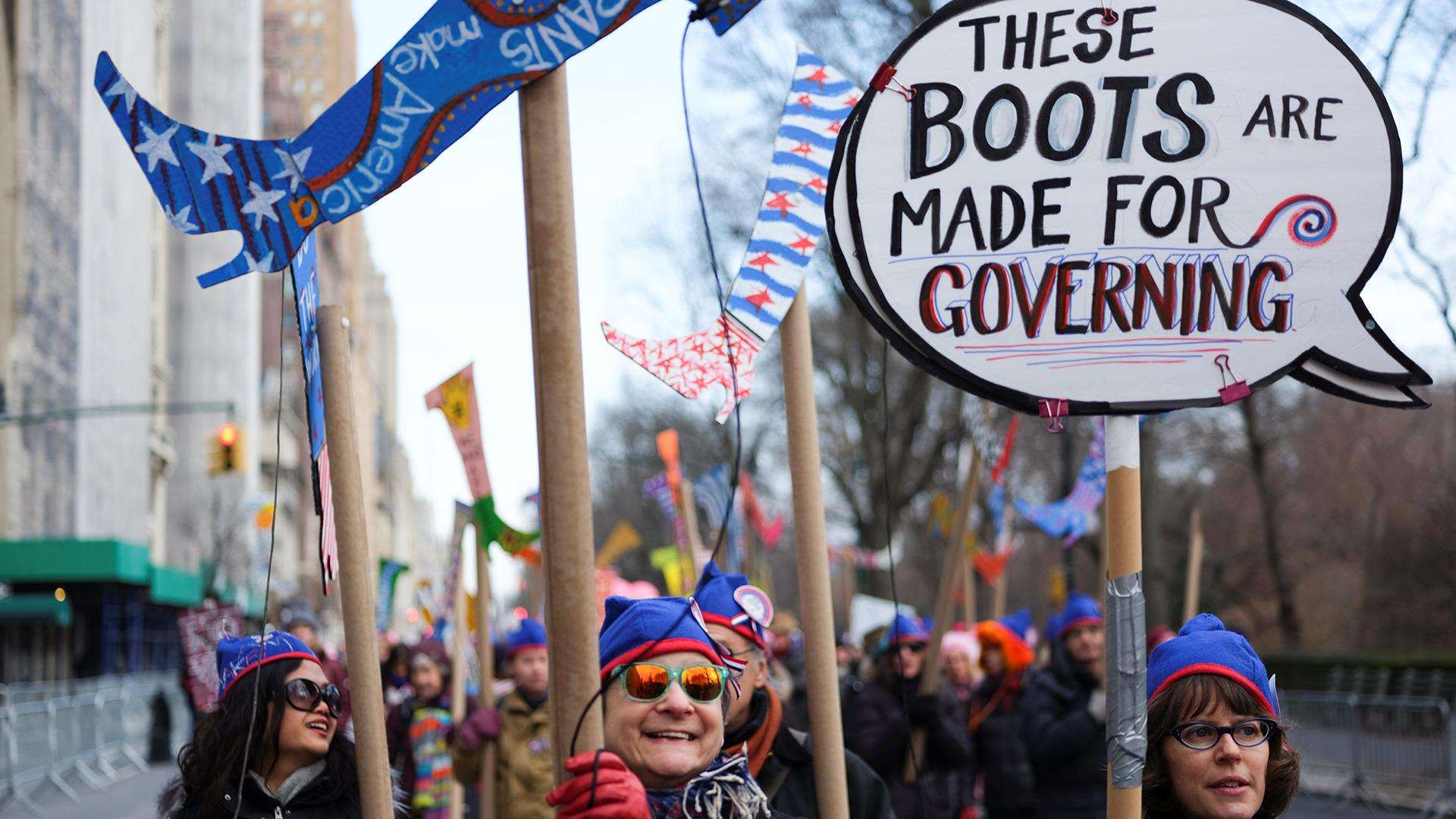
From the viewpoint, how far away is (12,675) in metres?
33.2

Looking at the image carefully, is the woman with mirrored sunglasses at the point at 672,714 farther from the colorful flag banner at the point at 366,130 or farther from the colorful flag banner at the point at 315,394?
the colorful flag banner at the point at 366,130

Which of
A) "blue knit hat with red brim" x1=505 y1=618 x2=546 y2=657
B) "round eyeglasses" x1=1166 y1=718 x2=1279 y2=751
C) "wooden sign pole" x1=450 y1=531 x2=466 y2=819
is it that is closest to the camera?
"round eyeglasses" x1=1166 y1=718 x2=1279 y2=751

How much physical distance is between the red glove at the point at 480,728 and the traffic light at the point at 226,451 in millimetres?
15439

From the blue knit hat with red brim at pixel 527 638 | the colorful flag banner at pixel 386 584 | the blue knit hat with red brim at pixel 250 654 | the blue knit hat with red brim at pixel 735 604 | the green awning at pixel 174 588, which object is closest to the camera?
the blue knit hat with red brim at pixel 250 654

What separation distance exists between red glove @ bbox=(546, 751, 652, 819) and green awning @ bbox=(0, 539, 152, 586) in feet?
109

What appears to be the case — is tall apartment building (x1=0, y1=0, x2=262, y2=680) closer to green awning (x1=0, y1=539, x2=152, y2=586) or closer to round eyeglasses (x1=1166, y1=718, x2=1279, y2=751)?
green awning (x1=0, y1=539, x2=152, y2=586)

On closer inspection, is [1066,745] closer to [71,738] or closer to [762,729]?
[762,729]

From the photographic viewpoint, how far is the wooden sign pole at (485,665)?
268 inches

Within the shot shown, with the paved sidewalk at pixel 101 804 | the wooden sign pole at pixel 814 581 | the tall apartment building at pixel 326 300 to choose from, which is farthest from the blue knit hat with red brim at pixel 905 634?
the tall apartment building at pixel 326 300

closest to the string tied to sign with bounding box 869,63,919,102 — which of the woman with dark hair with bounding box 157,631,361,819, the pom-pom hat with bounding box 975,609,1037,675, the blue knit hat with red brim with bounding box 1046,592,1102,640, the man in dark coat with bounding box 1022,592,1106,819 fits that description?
the woman with dark hair with bounding box 157,631,361,819

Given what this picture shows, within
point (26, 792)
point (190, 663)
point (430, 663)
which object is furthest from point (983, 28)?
point (26, 792)

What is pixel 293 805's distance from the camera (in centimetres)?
361

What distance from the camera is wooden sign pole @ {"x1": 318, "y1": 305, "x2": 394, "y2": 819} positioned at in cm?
286

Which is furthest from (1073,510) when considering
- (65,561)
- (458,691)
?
(65,561)
